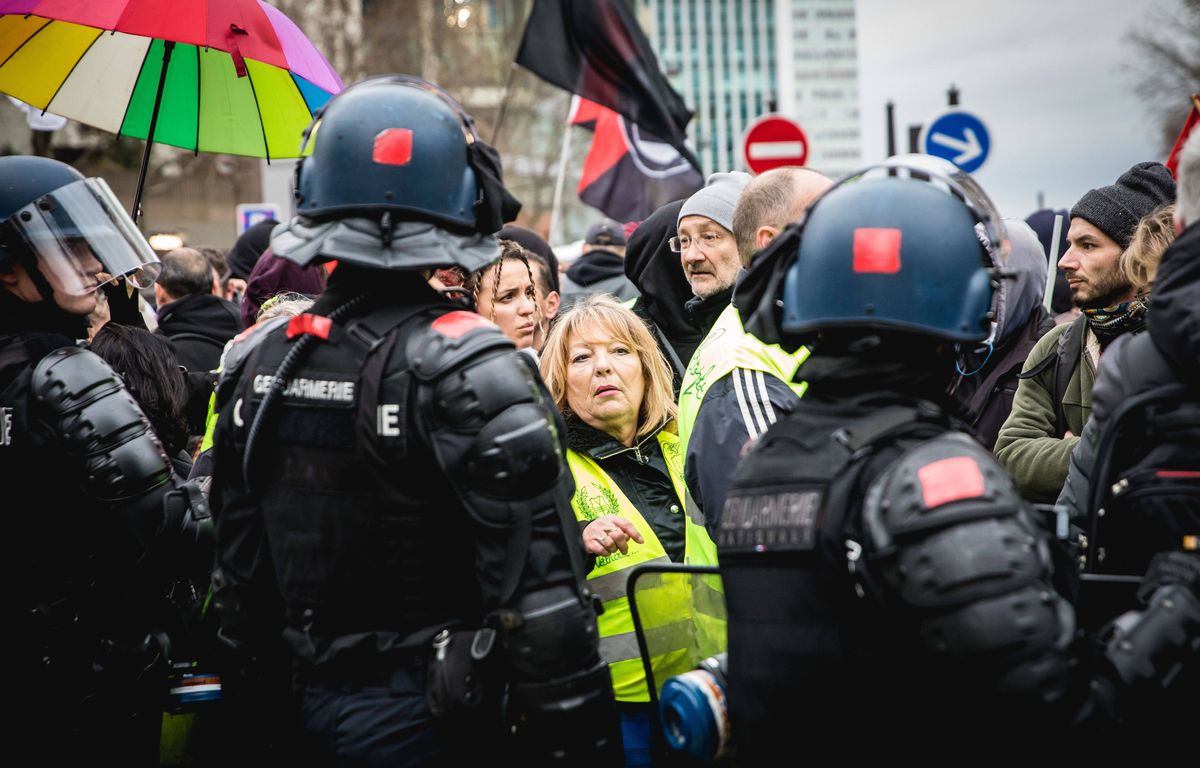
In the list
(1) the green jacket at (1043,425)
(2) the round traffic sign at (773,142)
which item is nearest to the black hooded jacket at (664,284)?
(1) the green jacket at (1043,425)

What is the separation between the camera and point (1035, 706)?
6.28 feet

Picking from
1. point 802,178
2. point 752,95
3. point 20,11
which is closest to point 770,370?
point 802,178

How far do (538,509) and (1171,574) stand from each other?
4.07 feet

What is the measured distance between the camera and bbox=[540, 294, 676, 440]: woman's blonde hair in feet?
A: 14.2

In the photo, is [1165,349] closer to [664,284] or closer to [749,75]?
[664,284]

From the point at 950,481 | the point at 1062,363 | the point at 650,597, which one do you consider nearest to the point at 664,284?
the point at 1062,363

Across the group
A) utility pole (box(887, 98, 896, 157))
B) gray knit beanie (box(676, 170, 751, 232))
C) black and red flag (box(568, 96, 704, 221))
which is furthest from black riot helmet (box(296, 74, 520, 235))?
utility pole (box(887, 98, 896, 157))

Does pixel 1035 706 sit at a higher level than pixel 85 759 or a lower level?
higher

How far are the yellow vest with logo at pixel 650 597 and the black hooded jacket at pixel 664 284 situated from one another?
39.1 inches

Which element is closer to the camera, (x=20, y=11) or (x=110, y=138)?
(x=20, y=11)

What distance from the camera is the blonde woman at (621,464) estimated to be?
3.79 metres

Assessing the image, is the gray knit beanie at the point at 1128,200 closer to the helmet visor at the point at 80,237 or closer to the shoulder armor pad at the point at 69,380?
the helmet visor at the point at 80,237

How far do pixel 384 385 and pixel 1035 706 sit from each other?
4.73 feet

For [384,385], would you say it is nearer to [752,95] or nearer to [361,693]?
[361,693]
